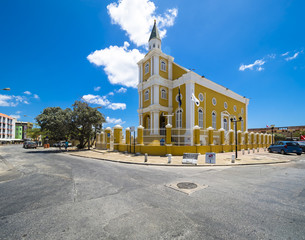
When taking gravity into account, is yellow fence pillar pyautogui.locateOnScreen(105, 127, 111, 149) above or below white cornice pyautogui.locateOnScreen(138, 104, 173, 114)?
below

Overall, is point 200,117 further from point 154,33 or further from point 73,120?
point 73,120

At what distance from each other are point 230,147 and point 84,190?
19.3 meters

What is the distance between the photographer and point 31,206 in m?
4.14

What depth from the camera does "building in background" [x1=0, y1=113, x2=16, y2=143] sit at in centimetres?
7469

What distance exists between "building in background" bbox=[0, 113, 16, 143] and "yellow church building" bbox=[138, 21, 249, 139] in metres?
83.6

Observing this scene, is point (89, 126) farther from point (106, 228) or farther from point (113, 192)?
point (106, 228)

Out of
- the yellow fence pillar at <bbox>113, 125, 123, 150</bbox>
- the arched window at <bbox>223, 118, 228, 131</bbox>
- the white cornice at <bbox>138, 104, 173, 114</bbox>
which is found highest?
the white cornice at <bbox>138, 104, 173, 114</bbox>

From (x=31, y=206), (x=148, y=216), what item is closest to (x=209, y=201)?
(x=148, y=216)

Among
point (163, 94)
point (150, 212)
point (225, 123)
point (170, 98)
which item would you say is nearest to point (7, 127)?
point (163, 94)

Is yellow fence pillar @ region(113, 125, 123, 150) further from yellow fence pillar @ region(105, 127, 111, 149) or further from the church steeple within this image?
the church steeple

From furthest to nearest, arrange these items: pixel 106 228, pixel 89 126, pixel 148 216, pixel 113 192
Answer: pixel 89 126 < pixel 113 192 < pixel 148 216 < pixel 106 228

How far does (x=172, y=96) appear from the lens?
24062mm

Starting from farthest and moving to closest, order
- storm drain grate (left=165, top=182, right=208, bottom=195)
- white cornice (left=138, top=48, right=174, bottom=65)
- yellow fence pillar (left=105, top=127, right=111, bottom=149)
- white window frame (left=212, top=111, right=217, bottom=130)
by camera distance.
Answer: white window frame (left=212, top=111, right=217, bottom=130) → white cornice (left=138, top=48, right=174, bottom=65) → yellow fence pillar (left=105, top=127, right=111, bottom=149) → storm drain grate (left=165, top=182, right=208, bottom=195)

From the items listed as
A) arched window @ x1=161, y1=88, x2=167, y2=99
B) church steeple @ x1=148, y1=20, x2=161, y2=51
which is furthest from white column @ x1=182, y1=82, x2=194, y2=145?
church steeple @ x1=148, y1=20, x2=161, y2=51
